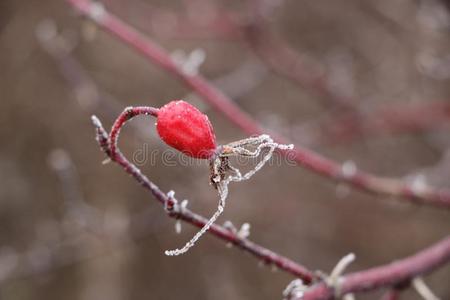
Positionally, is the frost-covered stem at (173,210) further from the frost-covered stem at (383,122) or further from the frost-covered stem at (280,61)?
the frost-covered stem at (383,122)

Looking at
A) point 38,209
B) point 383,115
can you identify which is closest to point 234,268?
point 38,209

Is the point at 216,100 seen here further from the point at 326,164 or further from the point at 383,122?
the point at 383,122

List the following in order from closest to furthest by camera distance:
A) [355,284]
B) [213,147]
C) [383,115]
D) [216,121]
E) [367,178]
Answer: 1. [213,147]
2. [355,284]
3. [367,178]
4. [383,115]
5. [216,121]

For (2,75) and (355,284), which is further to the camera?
(2,75)

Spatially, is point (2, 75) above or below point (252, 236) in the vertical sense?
above

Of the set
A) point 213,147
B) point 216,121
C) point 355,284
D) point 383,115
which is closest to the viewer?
point 213,147

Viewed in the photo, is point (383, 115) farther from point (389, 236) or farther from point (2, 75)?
point (2, 75)

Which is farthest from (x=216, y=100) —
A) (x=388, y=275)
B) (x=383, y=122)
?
(x=383, y=122)

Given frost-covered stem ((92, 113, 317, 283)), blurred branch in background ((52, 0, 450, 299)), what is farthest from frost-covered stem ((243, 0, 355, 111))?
frost-covered stem ((92, 113, 317, 283))

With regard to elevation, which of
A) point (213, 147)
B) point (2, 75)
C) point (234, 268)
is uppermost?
point (2, 75)
